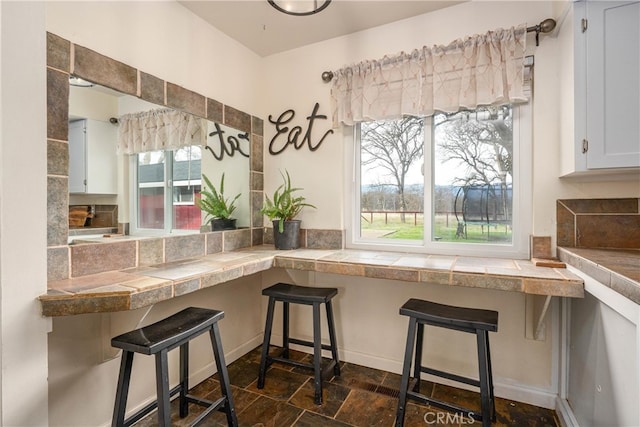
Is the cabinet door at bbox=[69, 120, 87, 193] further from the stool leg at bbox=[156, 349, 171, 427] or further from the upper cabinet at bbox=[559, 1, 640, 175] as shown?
the upper cabinet at bbox=[559, 1, 640, 175]

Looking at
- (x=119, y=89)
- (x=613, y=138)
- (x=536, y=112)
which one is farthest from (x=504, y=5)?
(x=119, y=89)

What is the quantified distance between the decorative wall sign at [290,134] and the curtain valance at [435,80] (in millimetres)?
180

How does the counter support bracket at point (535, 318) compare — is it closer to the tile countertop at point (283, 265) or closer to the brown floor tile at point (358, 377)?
the tile countertop at point (283, 265)

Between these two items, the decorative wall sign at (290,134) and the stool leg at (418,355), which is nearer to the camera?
the stool leg at (418,355)

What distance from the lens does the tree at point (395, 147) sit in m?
2.23

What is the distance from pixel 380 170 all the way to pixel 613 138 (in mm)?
1278

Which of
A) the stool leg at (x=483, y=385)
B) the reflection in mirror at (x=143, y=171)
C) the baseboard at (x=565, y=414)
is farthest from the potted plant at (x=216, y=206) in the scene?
the baseboard at (x=565, y=414)

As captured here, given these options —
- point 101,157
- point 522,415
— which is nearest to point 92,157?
point 101,157

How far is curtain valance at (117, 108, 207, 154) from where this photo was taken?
1.71 metres

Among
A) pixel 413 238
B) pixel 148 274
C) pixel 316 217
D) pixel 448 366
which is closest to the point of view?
pixel 148 274

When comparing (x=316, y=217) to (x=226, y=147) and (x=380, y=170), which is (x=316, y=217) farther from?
(x=226, y=147)

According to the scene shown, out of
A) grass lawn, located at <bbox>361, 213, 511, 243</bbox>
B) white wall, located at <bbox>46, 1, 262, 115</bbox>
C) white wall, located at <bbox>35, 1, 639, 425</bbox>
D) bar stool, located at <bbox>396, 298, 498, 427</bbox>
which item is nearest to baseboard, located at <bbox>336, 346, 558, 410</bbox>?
white wall, located at <bbox>35, 1, 639, 425</bbox>

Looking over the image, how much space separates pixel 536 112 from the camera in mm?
1843

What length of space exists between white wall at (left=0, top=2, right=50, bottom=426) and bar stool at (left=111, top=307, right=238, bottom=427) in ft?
0.85
